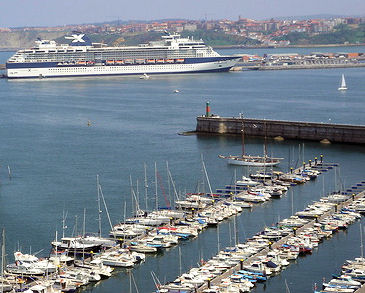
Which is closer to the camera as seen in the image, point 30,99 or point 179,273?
point 179,273

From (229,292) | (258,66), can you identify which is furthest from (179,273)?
(258,66)

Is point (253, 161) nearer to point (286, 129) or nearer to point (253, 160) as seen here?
point (253, 160)

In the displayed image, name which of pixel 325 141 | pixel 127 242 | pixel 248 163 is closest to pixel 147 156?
pixel 248 163

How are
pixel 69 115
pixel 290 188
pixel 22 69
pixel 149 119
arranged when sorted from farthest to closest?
pixel 22 69, pixel 69 115, pixel 149 119, pixel 290 188

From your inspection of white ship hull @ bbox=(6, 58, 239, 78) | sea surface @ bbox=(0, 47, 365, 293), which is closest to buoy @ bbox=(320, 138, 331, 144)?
sea surface @ bbox=(0, 47, 365, 293)

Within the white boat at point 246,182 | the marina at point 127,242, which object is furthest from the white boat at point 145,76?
the marina at point 127,242

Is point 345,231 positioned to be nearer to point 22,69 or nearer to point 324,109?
point 324,109
